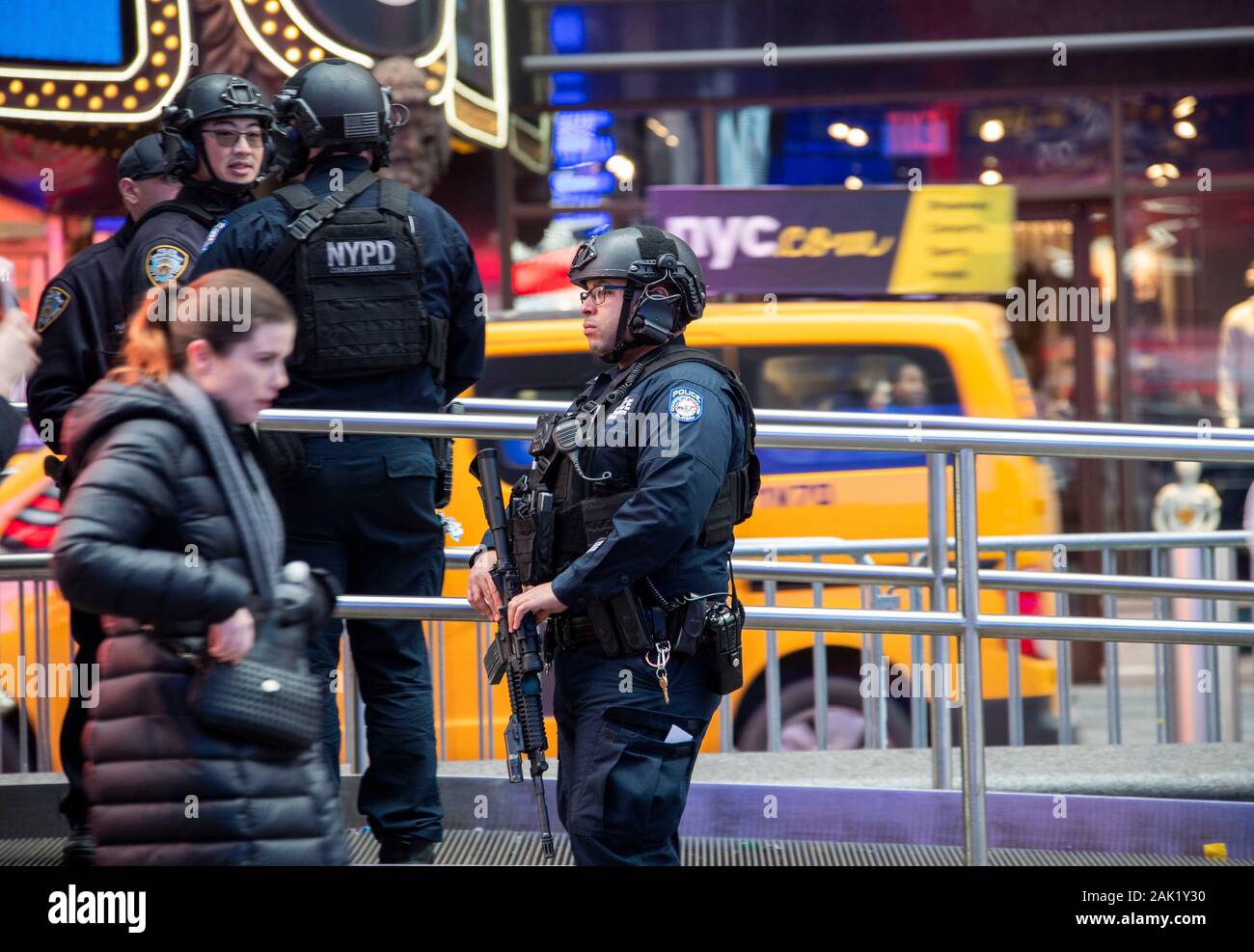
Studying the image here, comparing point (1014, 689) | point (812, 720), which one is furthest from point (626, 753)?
point (812, 720)

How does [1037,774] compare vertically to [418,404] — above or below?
below

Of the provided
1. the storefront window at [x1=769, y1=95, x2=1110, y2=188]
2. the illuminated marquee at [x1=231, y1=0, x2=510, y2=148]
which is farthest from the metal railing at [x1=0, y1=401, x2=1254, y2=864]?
the storefront window at [x1=769, y1=95, x2=1110, y2=188]

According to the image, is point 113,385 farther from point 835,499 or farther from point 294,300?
point 835,499

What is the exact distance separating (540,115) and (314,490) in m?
7.07

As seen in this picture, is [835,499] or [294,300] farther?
[835,499]

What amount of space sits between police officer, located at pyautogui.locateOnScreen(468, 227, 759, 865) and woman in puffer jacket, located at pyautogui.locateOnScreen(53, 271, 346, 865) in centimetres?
83

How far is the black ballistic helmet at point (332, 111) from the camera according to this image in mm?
4414

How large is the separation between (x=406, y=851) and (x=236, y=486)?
5.55 feet

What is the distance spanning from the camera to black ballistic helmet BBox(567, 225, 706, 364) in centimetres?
385

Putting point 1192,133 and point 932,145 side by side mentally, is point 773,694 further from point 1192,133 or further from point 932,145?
point 1192,133

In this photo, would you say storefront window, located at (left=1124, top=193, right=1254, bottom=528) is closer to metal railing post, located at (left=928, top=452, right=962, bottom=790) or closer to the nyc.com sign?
the nyc.com sign

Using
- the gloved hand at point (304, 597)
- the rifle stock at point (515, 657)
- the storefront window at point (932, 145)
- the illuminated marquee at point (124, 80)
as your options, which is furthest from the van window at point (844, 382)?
the gloved hand at point (304, 597)

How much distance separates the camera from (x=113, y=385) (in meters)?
2.98

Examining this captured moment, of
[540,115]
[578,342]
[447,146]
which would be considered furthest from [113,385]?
[540,115]
